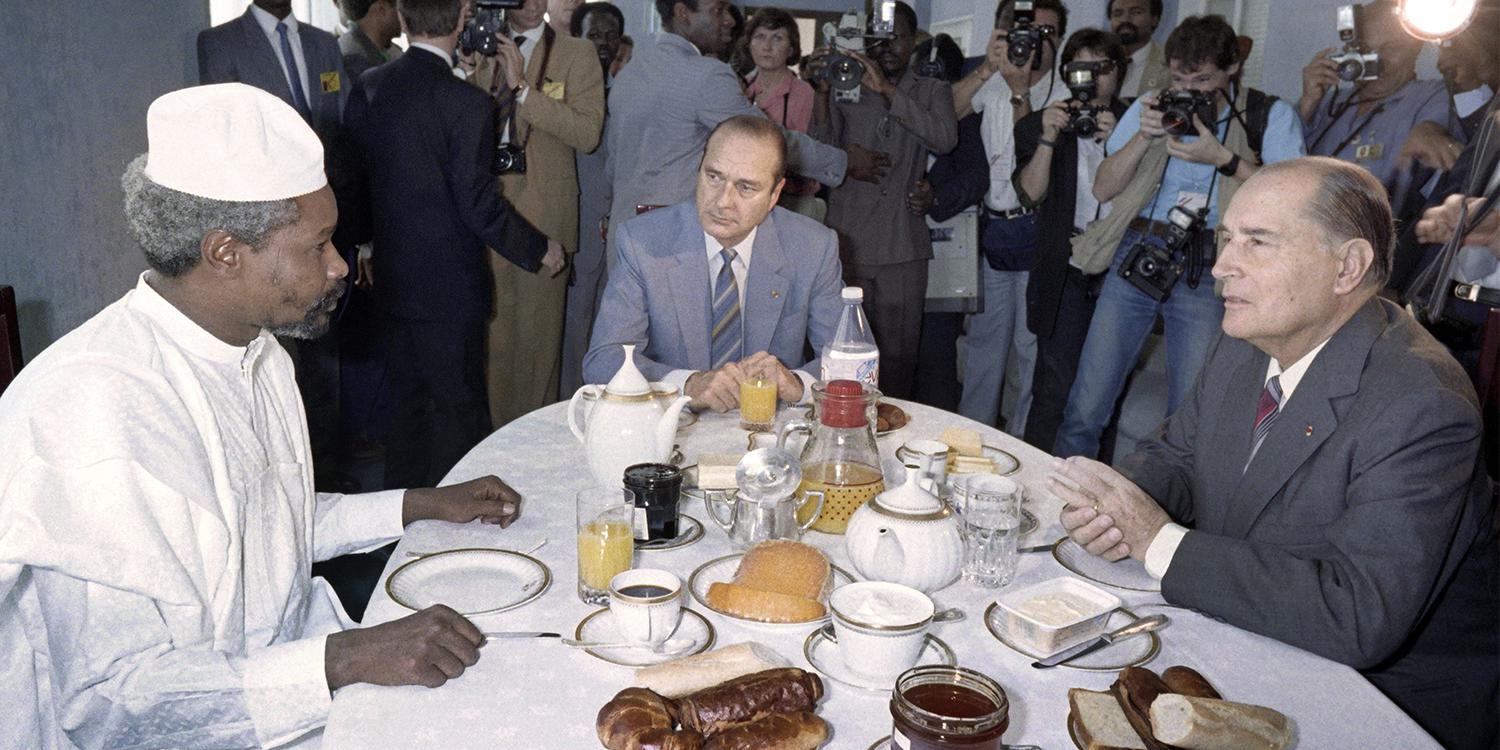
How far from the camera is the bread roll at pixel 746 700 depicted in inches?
43.9

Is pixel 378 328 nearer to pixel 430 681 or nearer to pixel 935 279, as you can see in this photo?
pixel 935 279

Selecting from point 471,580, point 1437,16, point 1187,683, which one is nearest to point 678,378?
point 471,580

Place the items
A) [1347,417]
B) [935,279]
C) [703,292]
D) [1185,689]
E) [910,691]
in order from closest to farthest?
1. [910,691]
2. [1185,689]
3. [1347,417]
4. [703,292]
5. [935,279]

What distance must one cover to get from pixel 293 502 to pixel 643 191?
2562 mm

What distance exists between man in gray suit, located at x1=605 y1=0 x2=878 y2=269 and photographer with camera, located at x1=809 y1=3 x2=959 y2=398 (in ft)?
0.81

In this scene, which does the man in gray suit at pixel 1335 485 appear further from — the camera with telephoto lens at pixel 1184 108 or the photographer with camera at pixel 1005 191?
the photographer with camera at pixel 1005 191

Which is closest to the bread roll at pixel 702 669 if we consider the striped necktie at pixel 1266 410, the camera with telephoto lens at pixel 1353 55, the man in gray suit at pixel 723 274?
the striped necktie at pixel 1266 410

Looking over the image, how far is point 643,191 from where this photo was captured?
13.5 ft

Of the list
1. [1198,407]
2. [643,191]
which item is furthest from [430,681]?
[643,191]

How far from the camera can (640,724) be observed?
1.10m

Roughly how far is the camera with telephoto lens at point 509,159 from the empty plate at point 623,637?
3.22 metres

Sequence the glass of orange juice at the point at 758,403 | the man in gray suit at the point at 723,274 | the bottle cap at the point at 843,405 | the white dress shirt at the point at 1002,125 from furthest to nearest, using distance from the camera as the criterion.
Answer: the white dress shirt at the point at 1002,125, the man in gray suit at the point at 723,274, the glass of orange juice at the point at 758,403, the bottle cap at the point at 843,405

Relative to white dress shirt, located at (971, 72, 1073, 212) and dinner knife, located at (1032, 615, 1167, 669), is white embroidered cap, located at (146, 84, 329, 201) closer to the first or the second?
dinner knife, located at (1032, 615, 1167, 669)

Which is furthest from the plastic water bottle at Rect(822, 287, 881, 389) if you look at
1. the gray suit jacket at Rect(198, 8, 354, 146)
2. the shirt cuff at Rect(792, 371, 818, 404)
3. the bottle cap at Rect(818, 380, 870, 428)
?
the gray suit jacket at Rect(198, 8, 354, 146)
